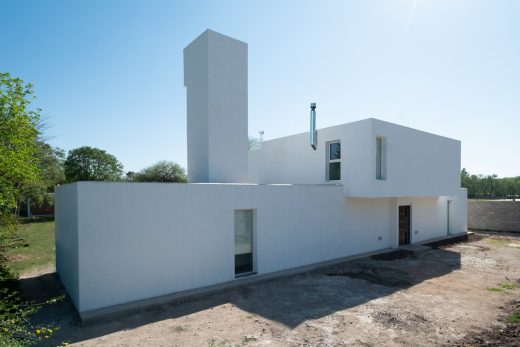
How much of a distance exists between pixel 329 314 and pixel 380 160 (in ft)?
21.9

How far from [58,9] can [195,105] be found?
4354 millimetres

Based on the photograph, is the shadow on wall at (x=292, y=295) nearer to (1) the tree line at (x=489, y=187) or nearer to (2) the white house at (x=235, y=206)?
(2) the white house at (x=235, y=206)

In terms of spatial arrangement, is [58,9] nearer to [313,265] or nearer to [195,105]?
[195,105]

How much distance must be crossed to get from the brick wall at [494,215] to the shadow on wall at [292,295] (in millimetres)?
10909

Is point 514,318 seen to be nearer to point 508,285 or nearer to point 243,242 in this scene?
point 508,285

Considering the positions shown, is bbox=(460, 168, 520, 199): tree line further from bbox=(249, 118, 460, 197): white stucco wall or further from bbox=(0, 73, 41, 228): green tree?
bbox=(0, 73, 41, 228): green tree

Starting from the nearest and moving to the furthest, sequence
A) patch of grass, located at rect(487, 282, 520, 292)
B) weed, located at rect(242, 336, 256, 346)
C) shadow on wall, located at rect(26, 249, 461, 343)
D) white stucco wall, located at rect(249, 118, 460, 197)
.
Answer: weed, located at rect(242, 336, 256, 346) < shadow on wall, located at rect(26, 249, 461, 343) < patch of grass, located at rect(487, 282, 520, 292) < white stucco wall, located at rect(249, 118, 460, 197)

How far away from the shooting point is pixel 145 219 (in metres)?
6.35

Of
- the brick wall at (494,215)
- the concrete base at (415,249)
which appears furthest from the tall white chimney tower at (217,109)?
the brick wall at (494,215)

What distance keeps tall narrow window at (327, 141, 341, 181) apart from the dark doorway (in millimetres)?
4362

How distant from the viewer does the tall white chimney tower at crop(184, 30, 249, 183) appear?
9.19m

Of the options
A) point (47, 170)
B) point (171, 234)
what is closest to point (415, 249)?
point (171, 234)

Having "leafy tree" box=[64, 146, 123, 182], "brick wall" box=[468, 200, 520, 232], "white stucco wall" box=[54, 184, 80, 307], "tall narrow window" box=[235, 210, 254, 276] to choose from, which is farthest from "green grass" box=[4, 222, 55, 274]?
"brick wall" box=[468, 200, 520, 232]

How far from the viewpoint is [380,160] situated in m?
10.7
